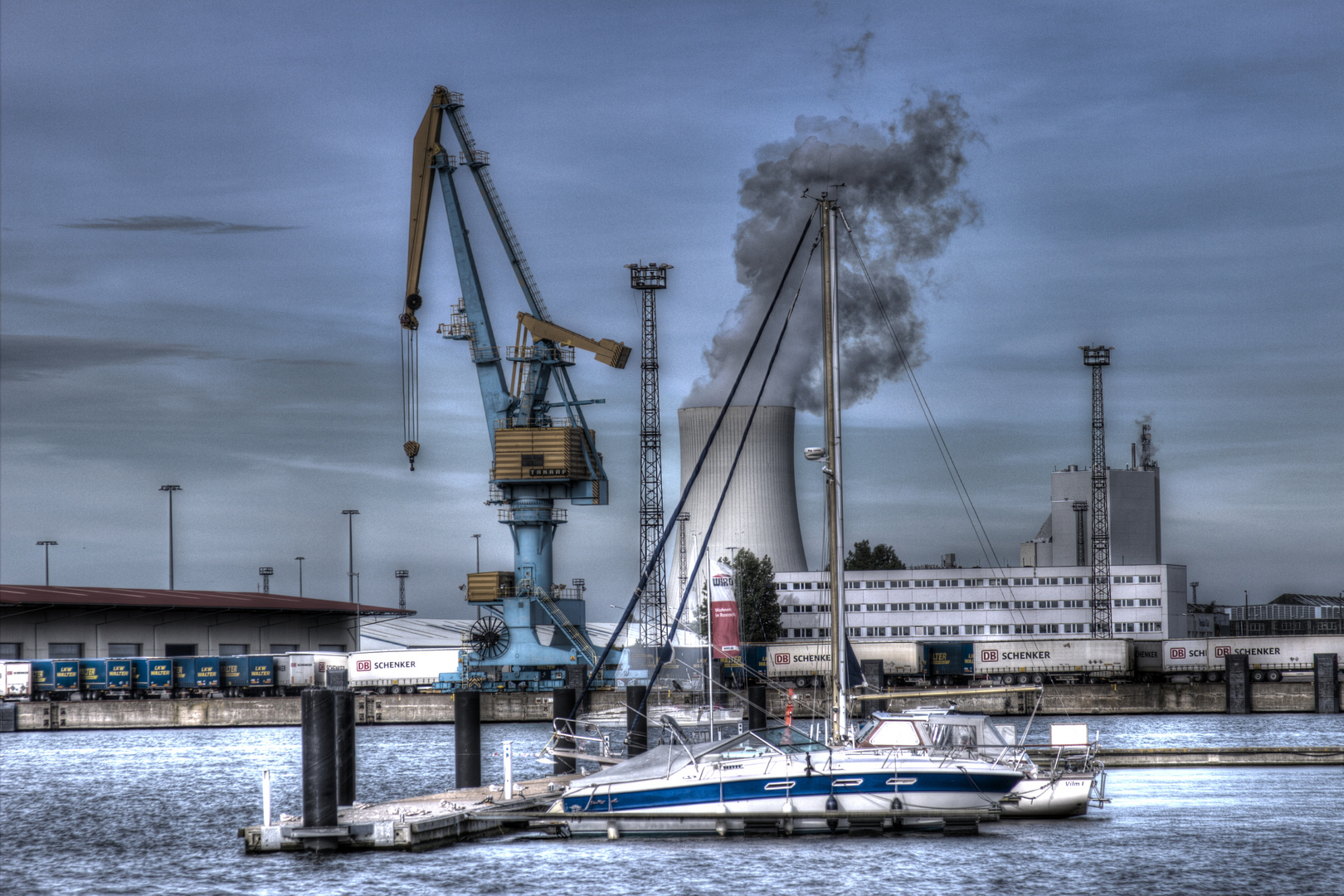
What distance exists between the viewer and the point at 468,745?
4041cm

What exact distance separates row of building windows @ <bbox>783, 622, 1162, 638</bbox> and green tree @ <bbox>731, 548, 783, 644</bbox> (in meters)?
5.32

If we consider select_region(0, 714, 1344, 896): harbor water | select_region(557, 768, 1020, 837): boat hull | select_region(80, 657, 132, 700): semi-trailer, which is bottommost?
select_region(80, 657, 132, 700): semi-trailer

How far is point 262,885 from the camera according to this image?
32.0 m

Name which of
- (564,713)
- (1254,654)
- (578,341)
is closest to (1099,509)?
(1254,654)

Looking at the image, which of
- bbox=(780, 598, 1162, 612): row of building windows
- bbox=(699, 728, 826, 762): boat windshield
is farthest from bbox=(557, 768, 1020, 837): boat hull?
bbox=(780, 598, 1162, 612): row of building windows

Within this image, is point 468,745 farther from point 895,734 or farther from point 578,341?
point 578,341

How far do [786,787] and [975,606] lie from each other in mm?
97591

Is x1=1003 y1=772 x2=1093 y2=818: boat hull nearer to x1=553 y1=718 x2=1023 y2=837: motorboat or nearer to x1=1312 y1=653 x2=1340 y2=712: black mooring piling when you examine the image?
x1=553 y1=718 x2=1023 y2=837: motorboat

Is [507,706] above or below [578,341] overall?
below

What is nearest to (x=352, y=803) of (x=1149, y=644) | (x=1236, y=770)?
(x=1236, y=770)

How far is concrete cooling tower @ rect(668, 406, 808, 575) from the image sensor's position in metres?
102

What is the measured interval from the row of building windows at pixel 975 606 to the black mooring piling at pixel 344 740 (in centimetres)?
9392

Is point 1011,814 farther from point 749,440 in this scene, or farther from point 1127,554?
point 1127,554

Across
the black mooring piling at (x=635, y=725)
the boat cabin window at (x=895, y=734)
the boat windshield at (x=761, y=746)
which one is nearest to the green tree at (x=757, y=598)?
the black mooring piling at (x=635, y=725)
